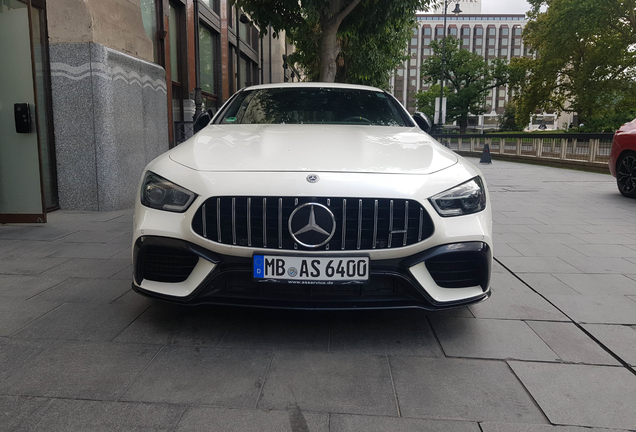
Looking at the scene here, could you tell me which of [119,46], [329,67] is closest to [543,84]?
[329,67]

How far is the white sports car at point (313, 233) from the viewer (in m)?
2.55

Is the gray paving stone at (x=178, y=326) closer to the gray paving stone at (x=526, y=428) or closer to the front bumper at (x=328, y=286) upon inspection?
the front bumper at (x=328, y=286)

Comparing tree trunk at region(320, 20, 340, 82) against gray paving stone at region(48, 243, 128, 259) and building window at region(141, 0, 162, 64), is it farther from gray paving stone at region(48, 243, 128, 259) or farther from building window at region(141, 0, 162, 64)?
gray paving stone at region(48, 243, 128, 259)

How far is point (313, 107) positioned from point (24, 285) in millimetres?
2470

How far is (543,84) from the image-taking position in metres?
35.8

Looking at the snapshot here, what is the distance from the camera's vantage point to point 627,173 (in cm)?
903

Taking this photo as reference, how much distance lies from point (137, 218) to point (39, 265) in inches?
77.5

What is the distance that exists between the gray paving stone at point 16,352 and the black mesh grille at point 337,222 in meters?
1.01

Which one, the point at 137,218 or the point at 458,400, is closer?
the point at 458,400

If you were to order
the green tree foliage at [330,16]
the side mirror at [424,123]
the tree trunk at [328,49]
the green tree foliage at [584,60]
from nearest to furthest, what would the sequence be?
the side mirror at [424,123] < the green tree foliage at [330,16] < the tree trunk at [328,49] < the green tree foliage at [584,60]

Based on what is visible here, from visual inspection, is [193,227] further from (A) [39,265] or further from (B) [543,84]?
(B) [543,84]

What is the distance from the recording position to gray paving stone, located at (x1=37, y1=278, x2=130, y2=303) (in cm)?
345

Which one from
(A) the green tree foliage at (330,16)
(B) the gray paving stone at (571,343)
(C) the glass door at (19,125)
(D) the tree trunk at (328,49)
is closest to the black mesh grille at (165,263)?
(B) the gray paving stone at (571,343)

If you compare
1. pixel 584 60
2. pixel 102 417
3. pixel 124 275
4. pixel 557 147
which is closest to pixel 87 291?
pixel 124 275
